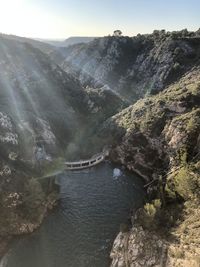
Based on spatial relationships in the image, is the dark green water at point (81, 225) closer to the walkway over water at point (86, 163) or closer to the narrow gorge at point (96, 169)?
the narrow gorge at point (96, 169)

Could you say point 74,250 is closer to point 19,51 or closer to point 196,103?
point 196,103

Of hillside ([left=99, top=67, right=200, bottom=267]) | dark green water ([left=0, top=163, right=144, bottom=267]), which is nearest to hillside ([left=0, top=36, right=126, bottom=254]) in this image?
dark green water ([left=0, top=163, right=144, bottom=267])

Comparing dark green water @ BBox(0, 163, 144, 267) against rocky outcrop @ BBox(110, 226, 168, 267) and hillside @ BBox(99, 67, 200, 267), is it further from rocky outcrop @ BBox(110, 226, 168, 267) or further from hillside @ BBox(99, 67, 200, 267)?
hillside @ BBox(99, 67, 200, 267)

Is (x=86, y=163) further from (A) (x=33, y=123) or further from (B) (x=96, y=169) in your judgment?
(A) (x=33, y=123)

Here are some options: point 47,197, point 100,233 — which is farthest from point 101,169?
point 100,233

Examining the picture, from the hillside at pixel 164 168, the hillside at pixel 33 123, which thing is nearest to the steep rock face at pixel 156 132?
the hillside at pixel 164 168
